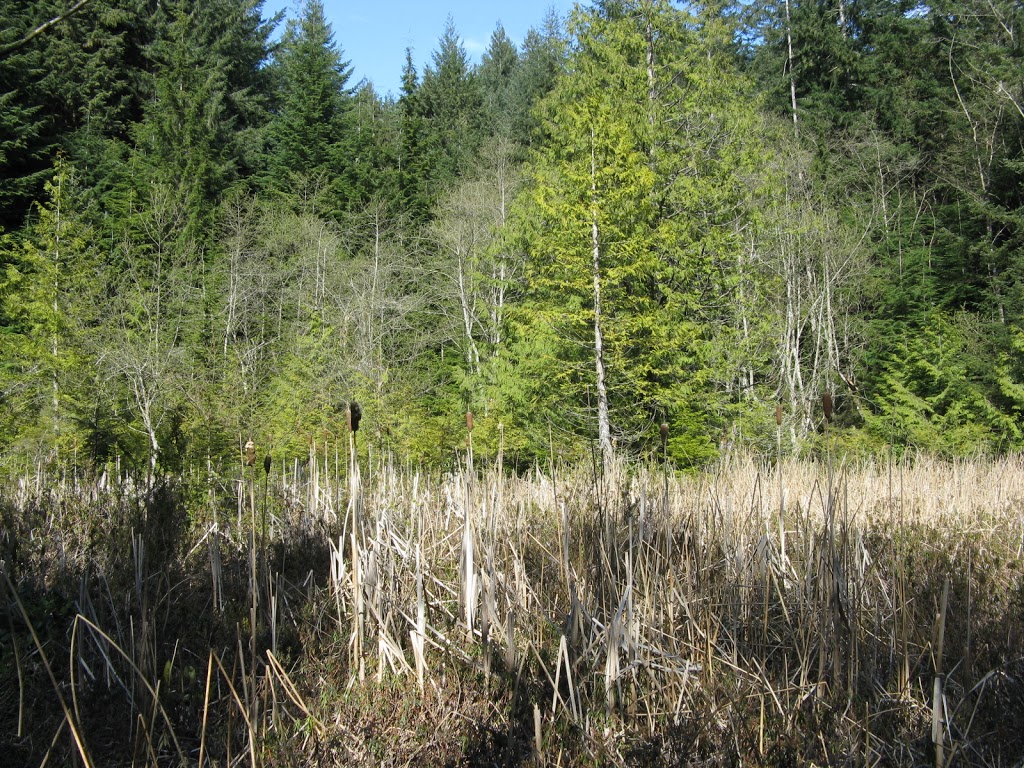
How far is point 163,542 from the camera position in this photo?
3.79m

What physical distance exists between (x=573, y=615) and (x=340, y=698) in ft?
2.87

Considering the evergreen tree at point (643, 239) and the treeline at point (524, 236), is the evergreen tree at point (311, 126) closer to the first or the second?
the treeline at point (524, 236)

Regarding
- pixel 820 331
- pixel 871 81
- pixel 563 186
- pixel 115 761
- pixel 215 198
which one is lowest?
pixel 115 761

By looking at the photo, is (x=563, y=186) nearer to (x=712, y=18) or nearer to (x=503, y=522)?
(x=712, y=18)

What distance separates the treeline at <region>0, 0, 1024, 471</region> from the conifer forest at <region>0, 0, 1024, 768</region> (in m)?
0.15

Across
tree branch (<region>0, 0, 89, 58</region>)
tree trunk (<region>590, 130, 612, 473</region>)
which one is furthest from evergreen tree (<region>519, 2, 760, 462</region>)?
tree branch (<region>0, 0, 89, 58</region>)

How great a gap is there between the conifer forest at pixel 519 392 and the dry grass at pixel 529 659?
2cm

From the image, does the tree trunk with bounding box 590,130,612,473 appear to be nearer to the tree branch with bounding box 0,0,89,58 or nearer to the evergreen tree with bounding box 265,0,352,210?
the tree branch with bounding box 0,0,89,58

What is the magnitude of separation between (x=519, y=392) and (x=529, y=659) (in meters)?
13.6

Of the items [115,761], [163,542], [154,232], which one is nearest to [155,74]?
[154,232]

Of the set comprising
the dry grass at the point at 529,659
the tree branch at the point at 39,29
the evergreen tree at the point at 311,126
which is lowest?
the dry grass at the point at 529,659

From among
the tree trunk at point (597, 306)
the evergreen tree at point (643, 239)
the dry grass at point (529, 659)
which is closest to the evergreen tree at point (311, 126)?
the evergreen tree at point (643, 239)

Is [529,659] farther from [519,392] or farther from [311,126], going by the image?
[311,126]

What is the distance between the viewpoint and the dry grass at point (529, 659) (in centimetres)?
207
